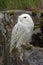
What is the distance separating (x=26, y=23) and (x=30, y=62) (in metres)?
1.56

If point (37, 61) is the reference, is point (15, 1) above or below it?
above

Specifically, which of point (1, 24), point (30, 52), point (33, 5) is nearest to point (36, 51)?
point (30, 52)

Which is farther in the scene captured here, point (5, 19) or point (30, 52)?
point (5, 19)

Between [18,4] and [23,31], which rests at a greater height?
[18,4]

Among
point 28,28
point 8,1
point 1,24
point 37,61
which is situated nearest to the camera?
point 37,61

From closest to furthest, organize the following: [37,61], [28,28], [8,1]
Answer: [37,61], [28,28], [8,1]

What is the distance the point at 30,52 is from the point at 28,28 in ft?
4.38

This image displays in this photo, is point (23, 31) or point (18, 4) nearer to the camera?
point (23, 31)

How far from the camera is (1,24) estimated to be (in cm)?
677

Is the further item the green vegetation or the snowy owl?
the green vegetation

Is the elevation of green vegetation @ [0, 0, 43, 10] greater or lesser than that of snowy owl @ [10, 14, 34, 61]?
greater

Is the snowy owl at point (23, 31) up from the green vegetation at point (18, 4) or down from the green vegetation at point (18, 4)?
down

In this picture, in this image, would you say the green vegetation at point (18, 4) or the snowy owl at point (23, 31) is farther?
the green vegetation at point (18, 4)

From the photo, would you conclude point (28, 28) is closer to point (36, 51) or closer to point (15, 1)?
point (36, 51)
